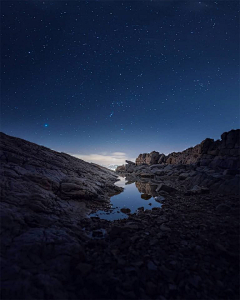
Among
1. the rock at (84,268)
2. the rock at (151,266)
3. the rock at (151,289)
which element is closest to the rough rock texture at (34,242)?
the rock at (84,268)

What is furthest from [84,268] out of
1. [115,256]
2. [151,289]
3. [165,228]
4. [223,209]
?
[223,209]

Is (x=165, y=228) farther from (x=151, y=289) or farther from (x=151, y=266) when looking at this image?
(x=151, y=289)

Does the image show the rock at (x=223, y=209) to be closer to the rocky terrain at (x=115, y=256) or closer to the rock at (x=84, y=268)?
the rocky terrain at (x=115, y=256)

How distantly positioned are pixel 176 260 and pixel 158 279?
3.22 feet

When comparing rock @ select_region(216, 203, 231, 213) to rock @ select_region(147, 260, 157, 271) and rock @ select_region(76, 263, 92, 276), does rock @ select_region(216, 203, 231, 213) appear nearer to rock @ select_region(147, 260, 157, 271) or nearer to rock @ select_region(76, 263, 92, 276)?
rock @ select_region(147, 260, 157, 271)

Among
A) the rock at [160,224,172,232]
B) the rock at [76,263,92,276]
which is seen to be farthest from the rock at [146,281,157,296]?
the rock at [160,224,172,232]

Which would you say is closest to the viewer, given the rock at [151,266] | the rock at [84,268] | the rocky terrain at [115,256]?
the rocky terrain at [115,256]

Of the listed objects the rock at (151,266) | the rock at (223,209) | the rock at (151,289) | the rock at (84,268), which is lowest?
the rock at (84,268)

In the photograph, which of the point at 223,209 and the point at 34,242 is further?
the point at 223,209

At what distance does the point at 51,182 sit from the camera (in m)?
11.2

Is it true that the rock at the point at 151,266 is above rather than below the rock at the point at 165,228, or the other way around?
below

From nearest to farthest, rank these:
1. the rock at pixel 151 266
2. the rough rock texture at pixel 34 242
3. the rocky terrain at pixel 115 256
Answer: the rough rock texture at pixel 34 242, the rocky terrain at pixel 115 256, the rock at pixel 151 266

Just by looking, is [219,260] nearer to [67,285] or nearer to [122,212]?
[67,285]

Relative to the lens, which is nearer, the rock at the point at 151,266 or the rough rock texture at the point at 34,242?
the rough rock texture at the point at 34,242
